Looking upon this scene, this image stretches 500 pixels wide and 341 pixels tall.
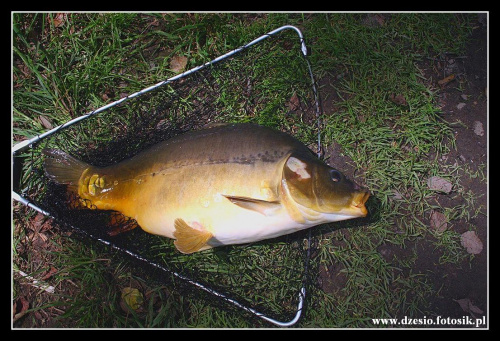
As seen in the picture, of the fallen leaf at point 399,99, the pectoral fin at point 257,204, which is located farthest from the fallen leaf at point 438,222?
the pectoral fin at point 257,204

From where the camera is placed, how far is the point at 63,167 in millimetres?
2572

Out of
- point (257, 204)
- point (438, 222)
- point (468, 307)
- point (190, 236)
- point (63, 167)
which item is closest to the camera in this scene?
point (257, 204)

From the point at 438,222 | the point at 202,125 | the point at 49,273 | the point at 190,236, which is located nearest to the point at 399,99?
the point at 438,222

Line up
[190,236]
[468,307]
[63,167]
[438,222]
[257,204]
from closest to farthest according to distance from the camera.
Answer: [257,204] < [190,236] < [63,167] < [468,307] < [438,222]

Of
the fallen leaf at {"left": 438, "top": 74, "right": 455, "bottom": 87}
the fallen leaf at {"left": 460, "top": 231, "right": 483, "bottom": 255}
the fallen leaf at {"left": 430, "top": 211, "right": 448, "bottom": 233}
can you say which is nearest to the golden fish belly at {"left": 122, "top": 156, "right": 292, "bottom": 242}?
the fallen leaf at {"left": 430, "top": 211, "right": 448, "bottom": 233}

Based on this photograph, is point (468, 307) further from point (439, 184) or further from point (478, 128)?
point (478, 128)

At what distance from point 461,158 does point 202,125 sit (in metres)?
2.02

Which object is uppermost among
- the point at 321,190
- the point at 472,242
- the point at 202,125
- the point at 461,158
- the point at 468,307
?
the point at 202,125

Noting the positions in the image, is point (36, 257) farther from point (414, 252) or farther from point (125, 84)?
point (414, 252)

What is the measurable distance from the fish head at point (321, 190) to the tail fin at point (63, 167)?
140cm

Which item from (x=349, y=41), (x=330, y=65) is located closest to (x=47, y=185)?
(x=330, y=65)

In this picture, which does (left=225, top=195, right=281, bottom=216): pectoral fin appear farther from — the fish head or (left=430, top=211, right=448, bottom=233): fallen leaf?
(left=430, top=211, right=448, bottom=233): fallen leaf

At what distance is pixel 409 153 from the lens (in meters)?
2.91

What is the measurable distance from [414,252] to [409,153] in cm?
75
